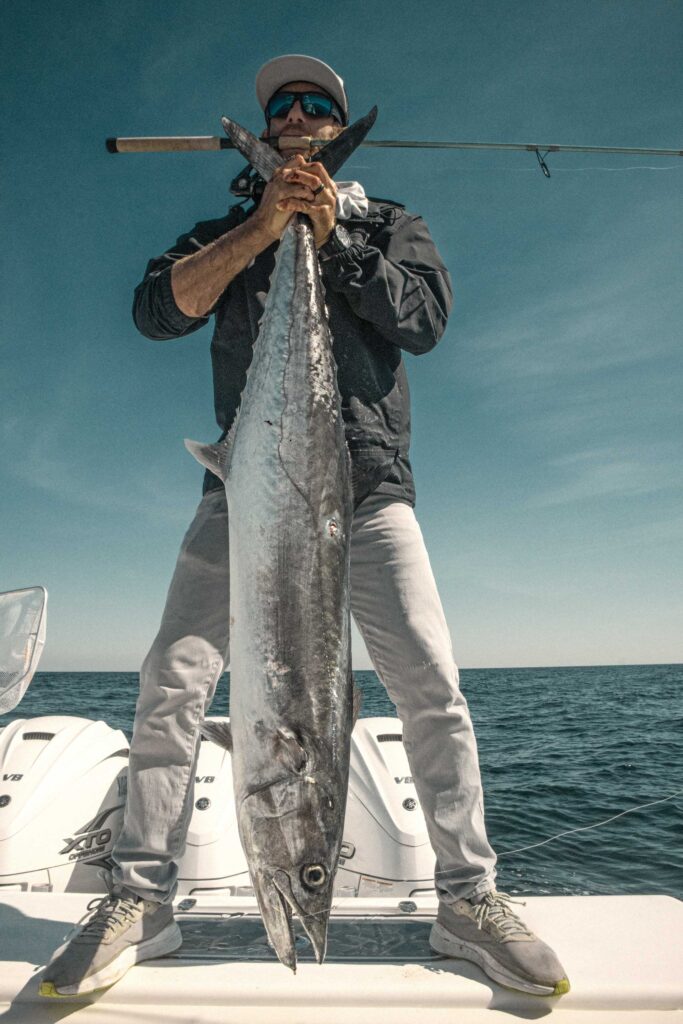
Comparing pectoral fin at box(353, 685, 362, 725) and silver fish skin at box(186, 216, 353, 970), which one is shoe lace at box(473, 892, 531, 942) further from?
pectoral fin at box(353, 685, 362, 725)

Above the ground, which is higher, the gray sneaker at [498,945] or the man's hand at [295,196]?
the man's hand at [295,196]

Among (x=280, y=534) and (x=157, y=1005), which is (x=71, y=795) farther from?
(x=280, y=534)

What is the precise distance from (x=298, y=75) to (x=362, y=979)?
335cm

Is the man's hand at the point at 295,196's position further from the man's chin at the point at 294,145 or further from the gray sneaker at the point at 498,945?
the gray sneaker at the point at 498,945

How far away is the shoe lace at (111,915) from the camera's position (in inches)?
81.7

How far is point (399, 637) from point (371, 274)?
132 centimetres

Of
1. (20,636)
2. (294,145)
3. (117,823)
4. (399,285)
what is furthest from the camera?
(20,636)

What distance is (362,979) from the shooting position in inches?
82.6

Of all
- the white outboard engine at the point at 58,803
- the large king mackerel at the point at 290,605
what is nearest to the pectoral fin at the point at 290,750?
the large king mackerel at the point at 290,605

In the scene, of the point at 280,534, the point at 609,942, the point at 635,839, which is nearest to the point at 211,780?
the point at 609,942

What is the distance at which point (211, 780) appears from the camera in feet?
12.3

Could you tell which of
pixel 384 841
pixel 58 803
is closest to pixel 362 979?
pixel 384 841

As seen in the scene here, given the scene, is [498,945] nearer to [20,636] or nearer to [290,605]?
[290,605]

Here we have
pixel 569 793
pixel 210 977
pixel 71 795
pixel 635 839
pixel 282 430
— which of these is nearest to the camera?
pixel 282 430
